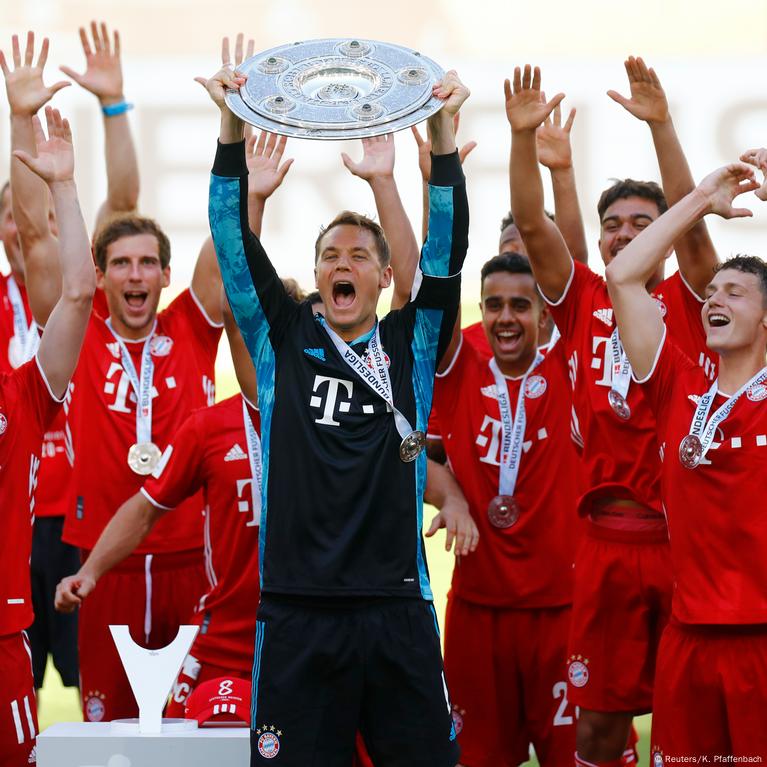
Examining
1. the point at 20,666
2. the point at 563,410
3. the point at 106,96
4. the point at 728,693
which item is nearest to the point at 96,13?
the point at 106,96

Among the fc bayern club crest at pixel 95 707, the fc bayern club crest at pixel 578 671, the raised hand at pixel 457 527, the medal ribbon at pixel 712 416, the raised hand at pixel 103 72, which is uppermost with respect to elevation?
the raised hand at pixel 103 72

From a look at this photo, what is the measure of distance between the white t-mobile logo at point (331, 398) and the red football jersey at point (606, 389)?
1.40 meters

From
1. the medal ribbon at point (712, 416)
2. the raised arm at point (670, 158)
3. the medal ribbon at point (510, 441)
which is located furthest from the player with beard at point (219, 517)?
the raised arm at point (670, 158)

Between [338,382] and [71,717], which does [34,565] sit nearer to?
[71,717]

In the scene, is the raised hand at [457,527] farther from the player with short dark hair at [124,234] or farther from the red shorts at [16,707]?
the player with short dark hair at [124,234]

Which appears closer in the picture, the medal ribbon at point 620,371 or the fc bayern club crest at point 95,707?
the medal ribbon at point 620,371

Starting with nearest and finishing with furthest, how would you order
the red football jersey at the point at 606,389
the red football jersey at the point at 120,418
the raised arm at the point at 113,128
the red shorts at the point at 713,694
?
1. the red shorts at the point at 713,694
2. the red football jersey at the point at 606,389
3. the red football jersey at the point at 120,418
4. the raised arm at the point at 113,128

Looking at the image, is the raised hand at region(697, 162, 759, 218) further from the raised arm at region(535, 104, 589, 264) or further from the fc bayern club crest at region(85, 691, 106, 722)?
the fc bayern club crest at region(85, 691, 106, 722)

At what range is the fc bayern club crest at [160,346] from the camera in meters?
5.64

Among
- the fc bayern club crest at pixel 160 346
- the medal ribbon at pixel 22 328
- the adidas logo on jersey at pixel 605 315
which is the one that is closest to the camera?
the adidas logo on jersey at pixel 605 315

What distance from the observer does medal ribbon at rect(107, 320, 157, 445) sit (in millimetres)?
5504

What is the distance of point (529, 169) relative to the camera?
4863 millimetres

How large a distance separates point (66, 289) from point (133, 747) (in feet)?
4.97

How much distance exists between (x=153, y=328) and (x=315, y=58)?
6.89 ft
